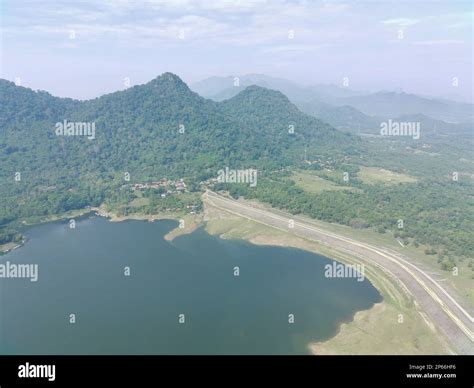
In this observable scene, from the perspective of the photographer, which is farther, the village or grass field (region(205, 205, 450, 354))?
the village

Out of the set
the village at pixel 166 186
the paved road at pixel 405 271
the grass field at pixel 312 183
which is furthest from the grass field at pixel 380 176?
the village at pixel 166 186

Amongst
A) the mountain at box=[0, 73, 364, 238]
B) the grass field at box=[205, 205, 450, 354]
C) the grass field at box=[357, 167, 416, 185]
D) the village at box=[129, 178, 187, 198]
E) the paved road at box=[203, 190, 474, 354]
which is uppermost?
the mountain at box=[0, 73, 364, 238]

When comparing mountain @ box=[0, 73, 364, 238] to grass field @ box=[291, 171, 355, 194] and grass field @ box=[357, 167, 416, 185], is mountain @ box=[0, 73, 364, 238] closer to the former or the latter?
grass field @ box=[291, 171, 355, 194]

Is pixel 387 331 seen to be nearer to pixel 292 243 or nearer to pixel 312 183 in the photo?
pixel 292 243

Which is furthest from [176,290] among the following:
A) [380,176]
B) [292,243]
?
[380,176]

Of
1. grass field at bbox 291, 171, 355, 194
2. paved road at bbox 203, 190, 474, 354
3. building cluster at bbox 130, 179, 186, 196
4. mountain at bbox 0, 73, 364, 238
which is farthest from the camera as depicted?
mountain at bbox 0, 73, 364, 238

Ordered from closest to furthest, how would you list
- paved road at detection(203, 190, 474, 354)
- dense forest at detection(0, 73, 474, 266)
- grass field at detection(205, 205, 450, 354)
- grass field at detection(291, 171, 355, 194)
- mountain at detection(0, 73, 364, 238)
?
grass field at detection(205, 205, 450, 354) → paved road at detection(203, 190, 474, 354) → dense forest at detection(0, 73, 474, 266) → grass field at detection(291, 171, 355, 194) → mountain at detection(0, 73, 364, 238)

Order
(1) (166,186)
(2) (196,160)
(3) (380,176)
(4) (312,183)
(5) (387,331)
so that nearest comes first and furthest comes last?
(5) (387,331) < (1) (166,186) < (4) (312,183) < (3) (380,176) < (2) (196,160)

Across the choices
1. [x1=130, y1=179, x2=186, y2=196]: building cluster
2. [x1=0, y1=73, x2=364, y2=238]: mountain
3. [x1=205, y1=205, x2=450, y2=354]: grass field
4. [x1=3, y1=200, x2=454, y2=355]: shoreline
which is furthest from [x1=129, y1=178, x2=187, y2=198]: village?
[x1=205, y1=205, x2=450, y2=354]: grass field
